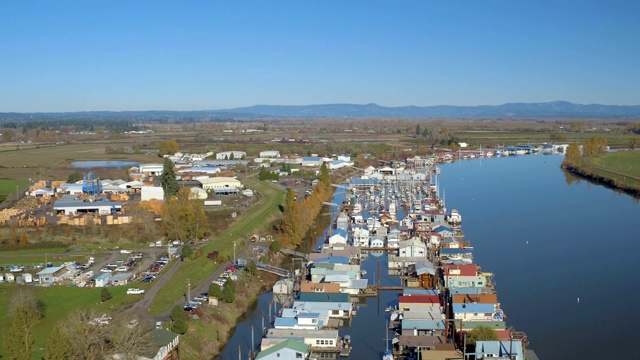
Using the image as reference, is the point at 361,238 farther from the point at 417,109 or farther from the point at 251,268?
the point at 417,109

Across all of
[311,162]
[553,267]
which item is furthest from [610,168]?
[553,267]

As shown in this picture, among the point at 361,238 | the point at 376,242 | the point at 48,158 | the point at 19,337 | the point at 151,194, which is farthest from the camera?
the point at 48,158

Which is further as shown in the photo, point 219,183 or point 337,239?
point 219,183

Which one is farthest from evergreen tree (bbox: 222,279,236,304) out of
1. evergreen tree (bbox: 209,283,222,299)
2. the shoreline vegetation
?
the shoreline vegetation

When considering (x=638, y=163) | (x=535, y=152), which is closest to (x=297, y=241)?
(x=638, y=163)

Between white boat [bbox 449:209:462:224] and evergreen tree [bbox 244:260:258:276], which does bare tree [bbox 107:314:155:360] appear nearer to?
evergreen tree [bbox 244:260:258:276]

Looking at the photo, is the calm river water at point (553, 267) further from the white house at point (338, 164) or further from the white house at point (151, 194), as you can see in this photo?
the white house at point (151, 194)

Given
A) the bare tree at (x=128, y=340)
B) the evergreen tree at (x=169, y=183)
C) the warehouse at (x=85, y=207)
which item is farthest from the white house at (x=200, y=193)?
the bare tree at (x=128, y=340)
